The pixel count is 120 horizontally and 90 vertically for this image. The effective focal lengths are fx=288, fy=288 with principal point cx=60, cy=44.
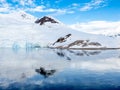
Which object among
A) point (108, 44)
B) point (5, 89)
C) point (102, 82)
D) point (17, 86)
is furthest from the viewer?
point (108, 44)

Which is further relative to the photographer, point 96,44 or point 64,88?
point 96,44

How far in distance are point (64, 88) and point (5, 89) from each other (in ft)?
16.9

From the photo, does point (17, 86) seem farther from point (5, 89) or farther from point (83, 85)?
point (83, 85)

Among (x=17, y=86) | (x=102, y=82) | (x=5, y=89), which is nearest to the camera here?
(x=5, y=89)

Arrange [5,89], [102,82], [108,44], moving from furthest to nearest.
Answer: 1. [108,44]
2. [102,82]
3. [5,89]

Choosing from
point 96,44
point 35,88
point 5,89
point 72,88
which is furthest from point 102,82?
point 96,44

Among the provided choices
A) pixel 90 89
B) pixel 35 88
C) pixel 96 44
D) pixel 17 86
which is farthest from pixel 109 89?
pixel 96 44

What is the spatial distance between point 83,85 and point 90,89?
7.27 feet

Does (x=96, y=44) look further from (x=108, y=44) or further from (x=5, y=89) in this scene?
(x=5, y=89)

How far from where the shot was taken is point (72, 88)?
2556cm

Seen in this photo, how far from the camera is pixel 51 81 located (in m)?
30.0

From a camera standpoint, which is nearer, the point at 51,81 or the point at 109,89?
the point at 109,89

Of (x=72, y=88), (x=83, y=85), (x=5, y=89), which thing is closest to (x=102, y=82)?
(x=83, y=85)

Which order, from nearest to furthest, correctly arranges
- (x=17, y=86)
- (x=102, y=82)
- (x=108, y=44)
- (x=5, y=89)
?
(x=5, y=89)
(x=17, y=86)
(x=102, y=82)
(x=108, y=44)
